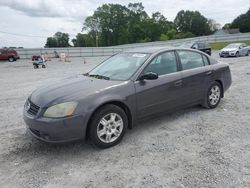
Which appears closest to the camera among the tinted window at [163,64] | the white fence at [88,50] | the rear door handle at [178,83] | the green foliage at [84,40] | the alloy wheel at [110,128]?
the alloy wheel at [110,128]

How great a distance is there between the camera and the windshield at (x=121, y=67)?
175 inches

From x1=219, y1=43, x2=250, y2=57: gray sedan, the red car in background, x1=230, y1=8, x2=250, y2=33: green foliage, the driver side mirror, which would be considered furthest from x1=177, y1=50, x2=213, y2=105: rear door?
x1=230, y1=8, x2=250, y2=33: green foliage

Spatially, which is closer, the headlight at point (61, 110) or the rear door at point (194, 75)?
the headlight at point (61, 110)

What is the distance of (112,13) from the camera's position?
85.6m

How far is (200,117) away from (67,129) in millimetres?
2936

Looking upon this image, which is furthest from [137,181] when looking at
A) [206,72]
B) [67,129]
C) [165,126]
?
[206,72]

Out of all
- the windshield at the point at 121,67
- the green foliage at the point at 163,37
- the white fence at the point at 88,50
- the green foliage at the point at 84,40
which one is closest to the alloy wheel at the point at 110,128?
the windshield at the point at 121,67

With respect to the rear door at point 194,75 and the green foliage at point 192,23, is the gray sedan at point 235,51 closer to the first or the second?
the rear door at point 194,75

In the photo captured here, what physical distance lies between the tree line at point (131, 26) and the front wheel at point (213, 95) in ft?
241

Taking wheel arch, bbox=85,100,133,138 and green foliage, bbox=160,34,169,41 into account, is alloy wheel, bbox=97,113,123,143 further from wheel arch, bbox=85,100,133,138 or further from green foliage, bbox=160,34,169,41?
green foliage, bbox=160,34,169,41

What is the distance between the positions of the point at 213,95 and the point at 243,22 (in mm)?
83898

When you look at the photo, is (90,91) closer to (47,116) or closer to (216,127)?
(47,116)

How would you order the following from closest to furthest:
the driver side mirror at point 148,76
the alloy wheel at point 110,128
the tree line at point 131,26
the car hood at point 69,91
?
1. the car hood at point 69,91
2. the alloy wheel at point 110,128
3. the driver side mirror at point 148,76
4. the tree line at point 131,26

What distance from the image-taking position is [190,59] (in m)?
5.34
